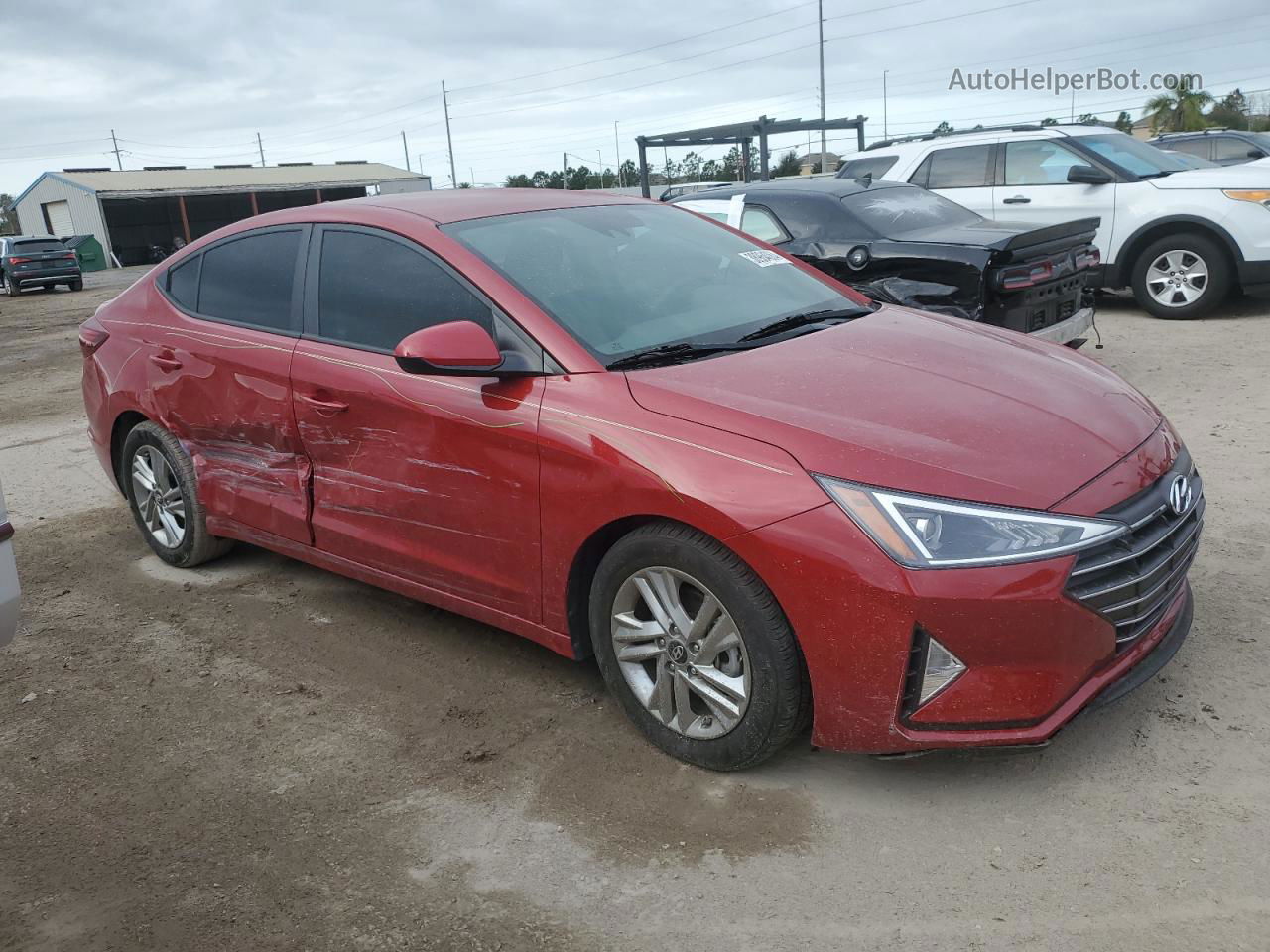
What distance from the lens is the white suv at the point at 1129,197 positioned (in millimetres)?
9578

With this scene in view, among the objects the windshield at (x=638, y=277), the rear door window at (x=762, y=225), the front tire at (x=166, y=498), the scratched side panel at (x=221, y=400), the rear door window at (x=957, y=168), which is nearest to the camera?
the windshield at (x=638, y=277)

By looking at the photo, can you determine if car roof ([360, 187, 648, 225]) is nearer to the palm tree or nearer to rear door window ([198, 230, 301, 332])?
rear door window ([198, 230, 301, 332])

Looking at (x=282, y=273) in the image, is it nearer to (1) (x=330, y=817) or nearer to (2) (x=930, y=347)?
(1) (x=330, y=817)

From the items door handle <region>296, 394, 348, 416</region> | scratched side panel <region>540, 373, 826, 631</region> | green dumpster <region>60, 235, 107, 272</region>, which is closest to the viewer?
scratched side panel <region>540, 373, 826, 631</region>

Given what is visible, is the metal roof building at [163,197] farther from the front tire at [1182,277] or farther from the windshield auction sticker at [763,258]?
the windshield auction sticker at [763,258]

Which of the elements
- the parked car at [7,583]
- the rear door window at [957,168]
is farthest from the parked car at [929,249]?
the parked car at [7,583]

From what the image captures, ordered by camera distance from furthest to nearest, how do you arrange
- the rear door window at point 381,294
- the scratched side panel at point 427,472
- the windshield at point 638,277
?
the rear door window at point 381,294
the windshield at point 638,277
the scratched side panel at point 427,472

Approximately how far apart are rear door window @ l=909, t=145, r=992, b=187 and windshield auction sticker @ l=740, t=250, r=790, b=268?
24.1 ft

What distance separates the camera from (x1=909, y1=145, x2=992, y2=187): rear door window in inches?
425

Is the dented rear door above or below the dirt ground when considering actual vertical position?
above

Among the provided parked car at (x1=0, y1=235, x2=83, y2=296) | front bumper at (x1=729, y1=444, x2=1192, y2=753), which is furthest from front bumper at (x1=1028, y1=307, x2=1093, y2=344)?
parked car at (x1=0, y1=235, x2=83, y2=296)

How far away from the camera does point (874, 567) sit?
8.54 feet

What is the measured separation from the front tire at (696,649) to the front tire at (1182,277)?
8689 mm

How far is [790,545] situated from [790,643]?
0.92ft
